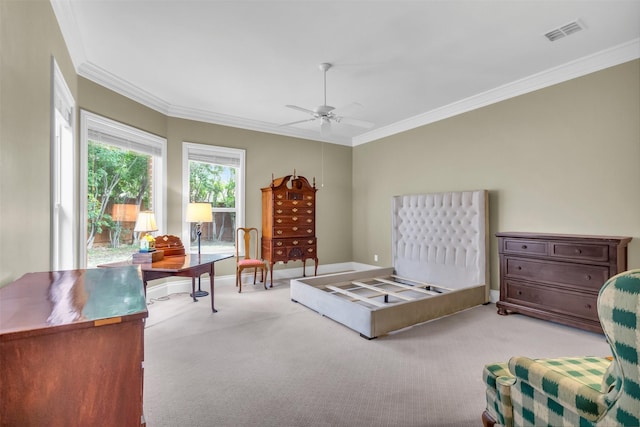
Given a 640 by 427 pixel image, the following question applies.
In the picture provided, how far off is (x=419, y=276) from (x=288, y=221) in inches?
90.5

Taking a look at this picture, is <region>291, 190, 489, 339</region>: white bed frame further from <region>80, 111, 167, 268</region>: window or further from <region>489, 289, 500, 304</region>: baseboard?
<region>80, 111, 167, 268</region>: window

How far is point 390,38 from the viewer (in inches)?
109

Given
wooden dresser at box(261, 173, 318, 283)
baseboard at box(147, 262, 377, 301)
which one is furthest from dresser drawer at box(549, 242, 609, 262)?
wooden dresser at box(261, 173, 318, 283)

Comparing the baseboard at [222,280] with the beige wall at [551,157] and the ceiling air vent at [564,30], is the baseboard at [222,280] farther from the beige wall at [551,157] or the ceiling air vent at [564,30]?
the ceiling air vent at [564,30]

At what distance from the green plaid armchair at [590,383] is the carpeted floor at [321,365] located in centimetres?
47

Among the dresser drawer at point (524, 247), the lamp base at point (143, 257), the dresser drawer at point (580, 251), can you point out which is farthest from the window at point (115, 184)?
the dresser drawer at point (580, 251)

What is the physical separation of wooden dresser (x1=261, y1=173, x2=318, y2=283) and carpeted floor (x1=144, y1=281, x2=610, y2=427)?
4.88 ft

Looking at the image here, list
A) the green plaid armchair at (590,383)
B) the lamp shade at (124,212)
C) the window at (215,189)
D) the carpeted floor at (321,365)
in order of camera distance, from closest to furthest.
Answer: the green plaid armchair at (590,383) < the carpeted floor at (321,365) < the lamp shade at (124,212) < the window at (215,189)

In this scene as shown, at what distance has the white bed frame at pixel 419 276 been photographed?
311 cm

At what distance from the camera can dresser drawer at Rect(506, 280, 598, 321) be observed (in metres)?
2.92

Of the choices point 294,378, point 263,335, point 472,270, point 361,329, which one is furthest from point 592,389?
point 472,270

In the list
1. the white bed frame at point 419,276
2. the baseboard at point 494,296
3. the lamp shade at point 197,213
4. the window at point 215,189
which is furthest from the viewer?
the window at point 215,189

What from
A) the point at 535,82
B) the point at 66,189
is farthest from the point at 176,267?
the point at 535,82

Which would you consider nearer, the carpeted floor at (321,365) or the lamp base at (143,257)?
the carpeted floor at (321,365)
